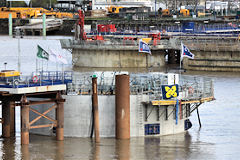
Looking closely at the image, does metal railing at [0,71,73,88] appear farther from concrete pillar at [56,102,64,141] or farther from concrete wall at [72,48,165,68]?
concrete wall at [72,48,165,68]

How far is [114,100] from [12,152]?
6541 millimetres

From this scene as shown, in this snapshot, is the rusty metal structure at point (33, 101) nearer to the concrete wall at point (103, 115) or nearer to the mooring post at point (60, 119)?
the mooring post at point (60, 119)

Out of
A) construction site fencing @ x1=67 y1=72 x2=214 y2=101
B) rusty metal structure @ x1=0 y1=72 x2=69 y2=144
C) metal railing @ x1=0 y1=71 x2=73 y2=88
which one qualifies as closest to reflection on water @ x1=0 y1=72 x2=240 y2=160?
rusty metal structure @ x1=0 y1=72 x2=69 y2=144

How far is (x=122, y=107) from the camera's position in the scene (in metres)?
47.7

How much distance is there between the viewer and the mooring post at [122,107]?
47.6m

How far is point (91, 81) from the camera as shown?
50.6 metres

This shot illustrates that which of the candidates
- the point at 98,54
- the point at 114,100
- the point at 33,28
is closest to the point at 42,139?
the point at 114,100

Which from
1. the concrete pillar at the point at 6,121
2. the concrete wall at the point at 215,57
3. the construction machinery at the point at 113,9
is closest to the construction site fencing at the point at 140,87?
the concrete pillar at the point at 6,121

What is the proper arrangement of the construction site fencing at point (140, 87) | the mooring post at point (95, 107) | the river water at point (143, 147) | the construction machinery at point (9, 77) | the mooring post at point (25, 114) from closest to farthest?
the river water at point (143, 147)
the mooring post at point (25, 114)
the construction machinery at point (9, 77)
the mooring post at point (95, 107)
the construction site fencing at point (140, 87)

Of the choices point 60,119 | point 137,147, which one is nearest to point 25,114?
point 60,119

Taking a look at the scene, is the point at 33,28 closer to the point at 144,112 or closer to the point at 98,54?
the point at 98,54

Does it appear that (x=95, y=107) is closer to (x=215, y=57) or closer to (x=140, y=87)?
(x=140, y=87)

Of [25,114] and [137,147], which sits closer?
[25,114]

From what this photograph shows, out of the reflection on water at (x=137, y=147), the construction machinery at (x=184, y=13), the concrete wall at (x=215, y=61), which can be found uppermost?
the construction machinery at (x=184, y=13)
